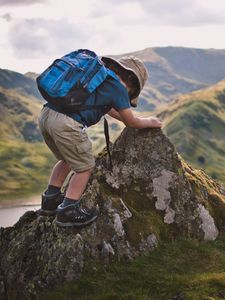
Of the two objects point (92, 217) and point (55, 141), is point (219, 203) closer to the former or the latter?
point (92, 217)

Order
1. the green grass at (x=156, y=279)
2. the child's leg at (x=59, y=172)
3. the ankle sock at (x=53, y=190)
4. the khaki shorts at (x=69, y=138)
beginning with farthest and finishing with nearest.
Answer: the ankle sock at (x=53, y=190) < the child's leg at (x=59, y=172) < the khaki shorts at (x=69, y=138) < the green grass at (x=156, y=279)

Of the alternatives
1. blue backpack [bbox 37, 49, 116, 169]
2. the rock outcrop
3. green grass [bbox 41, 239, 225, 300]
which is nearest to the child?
blue backpack [bbox 37, 49, 116, 169]

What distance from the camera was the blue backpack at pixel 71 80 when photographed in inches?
403

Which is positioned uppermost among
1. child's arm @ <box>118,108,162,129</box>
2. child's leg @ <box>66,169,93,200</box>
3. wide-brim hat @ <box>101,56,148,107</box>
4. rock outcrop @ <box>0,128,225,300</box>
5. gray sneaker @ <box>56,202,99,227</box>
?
wide-brim hat @ <box>101,56,148,107</box>

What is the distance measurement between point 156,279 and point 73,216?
256 cm

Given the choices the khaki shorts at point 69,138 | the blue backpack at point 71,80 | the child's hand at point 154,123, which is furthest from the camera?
the child's hand at point 154,123

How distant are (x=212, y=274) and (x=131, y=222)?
106 inches

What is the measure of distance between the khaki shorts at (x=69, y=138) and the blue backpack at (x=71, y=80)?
0.32 m

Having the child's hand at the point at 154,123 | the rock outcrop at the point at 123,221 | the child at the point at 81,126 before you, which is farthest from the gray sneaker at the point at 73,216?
the child's hand at the point at 154,123

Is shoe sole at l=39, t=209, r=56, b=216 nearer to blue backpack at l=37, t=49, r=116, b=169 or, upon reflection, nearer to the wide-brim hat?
blue backpack at l=37, t=49, r=116, b=169

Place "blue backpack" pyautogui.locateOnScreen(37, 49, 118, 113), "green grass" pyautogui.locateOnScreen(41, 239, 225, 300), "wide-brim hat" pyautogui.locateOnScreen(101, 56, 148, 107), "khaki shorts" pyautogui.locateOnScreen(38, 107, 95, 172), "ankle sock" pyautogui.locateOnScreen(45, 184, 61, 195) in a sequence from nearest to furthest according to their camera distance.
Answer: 1. "green grass" pyautogui.locateOnScreen(41, 239, 225, 300)
2. "blue backpack" pyautogui.locateOnScreen(37, 49, 118, 113)
3. "khaki shorts" pyautogui.locateOnScreen(38, 107, 95, 172)
4. "wide-brim hat" pyautogui.locateOnScreen(101, 56, 148, 107)
5. "ankle sock" pyautogui.locateOnScreen(45, 184, 61, 195)

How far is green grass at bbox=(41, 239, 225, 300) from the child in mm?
1540

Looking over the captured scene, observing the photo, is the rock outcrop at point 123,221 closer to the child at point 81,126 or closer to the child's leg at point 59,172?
the child at point 81,126

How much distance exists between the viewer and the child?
34.6 feet
